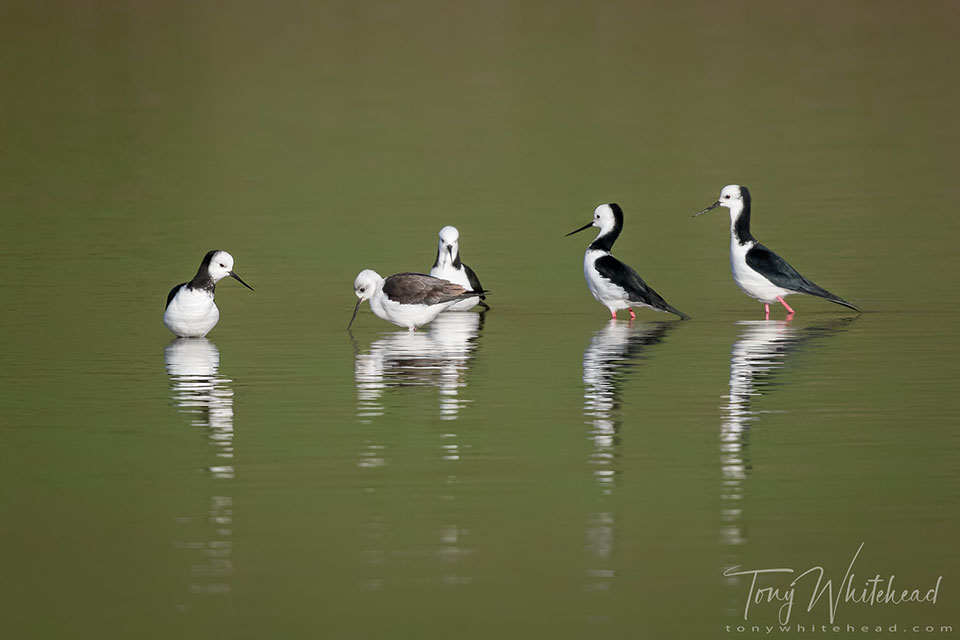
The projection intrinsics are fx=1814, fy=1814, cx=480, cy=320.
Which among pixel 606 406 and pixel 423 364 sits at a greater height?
pixel 423 364

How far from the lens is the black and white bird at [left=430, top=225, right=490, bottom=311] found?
16844 millimetres

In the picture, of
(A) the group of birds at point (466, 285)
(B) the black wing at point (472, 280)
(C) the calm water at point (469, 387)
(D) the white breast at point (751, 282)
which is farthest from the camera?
(B) the black wing at point (472, 280)

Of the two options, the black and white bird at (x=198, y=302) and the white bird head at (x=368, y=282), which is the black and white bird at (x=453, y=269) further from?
the black and white bird at (x=198, y=302)

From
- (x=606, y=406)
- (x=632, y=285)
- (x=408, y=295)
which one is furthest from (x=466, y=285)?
(x=606, y=406)

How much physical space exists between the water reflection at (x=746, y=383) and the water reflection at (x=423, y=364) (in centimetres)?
167

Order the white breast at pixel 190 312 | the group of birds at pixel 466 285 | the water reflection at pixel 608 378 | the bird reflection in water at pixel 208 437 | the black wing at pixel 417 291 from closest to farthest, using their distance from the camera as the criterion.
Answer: the bird reflection in water at pixel 208 437, the water reflection at pixel 608 378, the white breast at pixel 190 312, the group of birds at pixel 466 285, the black wing at pixel 417 291

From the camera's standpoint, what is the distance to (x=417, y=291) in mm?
15445

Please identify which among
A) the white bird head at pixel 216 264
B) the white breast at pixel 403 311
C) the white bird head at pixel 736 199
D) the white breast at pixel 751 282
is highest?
the white bird head at pixel 736 199

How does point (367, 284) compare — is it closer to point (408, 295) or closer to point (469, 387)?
point (408, 295)

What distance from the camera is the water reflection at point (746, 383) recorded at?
31.5ft

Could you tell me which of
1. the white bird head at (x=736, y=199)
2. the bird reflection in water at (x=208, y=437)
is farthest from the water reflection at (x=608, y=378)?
the bird reflection in water at (x=208, y=437)

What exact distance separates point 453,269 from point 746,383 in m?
4.70

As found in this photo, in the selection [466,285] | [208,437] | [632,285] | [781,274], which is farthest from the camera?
[466,285]

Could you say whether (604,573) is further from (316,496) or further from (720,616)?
(316,496)
